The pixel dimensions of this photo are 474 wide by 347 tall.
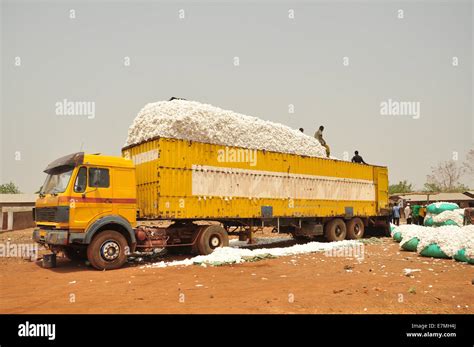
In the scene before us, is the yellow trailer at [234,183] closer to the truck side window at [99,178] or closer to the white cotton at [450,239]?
the truck side window at [99,178]

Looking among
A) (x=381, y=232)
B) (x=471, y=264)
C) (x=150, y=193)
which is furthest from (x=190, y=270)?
(x=381, y=232)

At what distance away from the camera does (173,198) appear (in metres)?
11.1

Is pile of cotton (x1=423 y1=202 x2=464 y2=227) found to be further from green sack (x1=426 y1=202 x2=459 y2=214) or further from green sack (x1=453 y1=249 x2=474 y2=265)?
green sack (x1=453 y1=249 x2=474 y2=265)

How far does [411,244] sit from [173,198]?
8.02 meters

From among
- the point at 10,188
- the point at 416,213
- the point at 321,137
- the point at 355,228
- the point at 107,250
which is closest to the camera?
the point at 107,250

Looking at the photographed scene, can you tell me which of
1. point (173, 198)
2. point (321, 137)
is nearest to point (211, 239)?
point (173, 198)

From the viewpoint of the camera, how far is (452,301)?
6410 mm

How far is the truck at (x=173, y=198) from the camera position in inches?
390

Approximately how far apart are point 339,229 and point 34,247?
1232 centimetres

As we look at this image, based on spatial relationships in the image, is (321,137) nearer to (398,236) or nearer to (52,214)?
(398,236)

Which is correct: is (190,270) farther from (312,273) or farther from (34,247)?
(34,247)

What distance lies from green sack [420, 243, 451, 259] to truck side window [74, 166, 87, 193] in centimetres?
982

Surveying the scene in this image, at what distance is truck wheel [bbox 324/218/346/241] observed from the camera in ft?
54.0

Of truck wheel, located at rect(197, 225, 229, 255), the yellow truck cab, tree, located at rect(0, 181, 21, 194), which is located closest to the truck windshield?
the yellow truck cab
